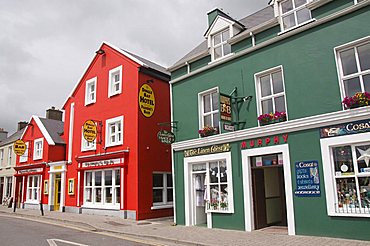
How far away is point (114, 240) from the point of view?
1121 cm

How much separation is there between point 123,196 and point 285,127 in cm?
1000

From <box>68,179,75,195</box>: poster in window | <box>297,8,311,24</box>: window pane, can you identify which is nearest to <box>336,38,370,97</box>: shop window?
<box>297,8,311,24</box>: window pane

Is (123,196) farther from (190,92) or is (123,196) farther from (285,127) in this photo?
(285,127)

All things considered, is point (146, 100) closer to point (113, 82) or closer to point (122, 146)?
point (122, 146)

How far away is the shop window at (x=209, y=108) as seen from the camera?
13875mm

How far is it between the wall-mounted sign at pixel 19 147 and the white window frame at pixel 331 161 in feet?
79.0

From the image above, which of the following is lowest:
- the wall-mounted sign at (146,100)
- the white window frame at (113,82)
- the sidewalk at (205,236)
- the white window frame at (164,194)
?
the sidewalk at (205,236)

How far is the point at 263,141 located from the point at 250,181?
1.62 m

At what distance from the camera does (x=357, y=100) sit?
9.23 meters

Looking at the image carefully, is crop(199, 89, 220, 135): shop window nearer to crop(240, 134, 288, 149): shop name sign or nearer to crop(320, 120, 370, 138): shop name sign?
crop(240, 134, 288, 149): shop name sign

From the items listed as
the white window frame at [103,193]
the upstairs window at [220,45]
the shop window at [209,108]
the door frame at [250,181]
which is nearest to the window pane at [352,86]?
the door frame at [250,181]

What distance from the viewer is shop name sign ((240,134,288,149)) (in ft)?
36.2

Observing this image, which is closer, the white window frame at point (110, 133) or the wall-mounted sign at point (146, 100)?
the wall-mounted sign at point (146, 100)

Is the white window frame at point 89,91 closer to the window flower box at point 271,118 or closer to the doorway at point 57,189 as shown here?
the doorway at point 57,189
